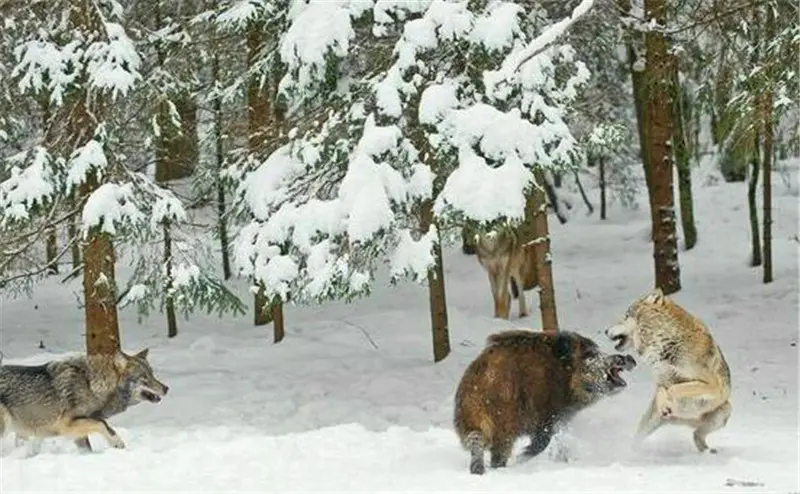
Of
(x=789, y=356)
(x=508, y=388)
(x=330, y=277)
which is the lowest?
(x=789, y=356)

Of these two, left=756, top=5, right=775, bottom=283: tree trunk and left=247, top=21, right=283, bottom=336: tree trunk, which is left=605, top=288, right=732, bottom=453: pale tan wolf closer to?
left=756, top=5, right=775, bottom=283: tree trunk

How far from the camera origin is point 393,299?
19312 millimetres

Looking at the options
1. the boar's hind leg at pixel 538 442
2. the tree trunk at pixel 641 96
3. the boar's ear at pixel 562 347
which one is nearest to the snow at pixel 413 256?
the boar's ear at pixel 562 347

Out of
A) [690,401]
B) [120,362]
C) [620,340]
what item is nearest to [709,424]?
[690,401]

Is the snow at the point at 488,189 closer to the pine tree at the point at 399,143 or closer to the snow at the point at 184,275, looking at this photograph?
the pine tree at the point at 399,143

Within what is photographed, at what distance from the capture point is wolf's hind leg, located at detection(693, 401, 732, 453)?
27.1ft

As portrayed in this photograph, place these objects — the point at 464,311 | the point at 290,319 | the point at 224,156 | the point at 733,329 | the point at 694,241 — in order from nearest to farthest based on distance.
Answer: the point at 224,156 → the point at 733,329 → the point at 290,319 → the point at 464,311 → the point at 694,241

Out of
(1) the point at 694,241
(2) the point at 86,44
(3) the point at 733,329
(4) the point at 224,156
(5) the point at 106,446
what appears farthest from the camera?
(1) the point at 694,241

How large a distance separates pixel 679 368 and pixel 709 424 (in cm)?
50

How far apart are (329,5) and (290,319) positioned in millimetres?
7511

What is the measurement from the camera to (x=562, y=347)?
27.1 feet

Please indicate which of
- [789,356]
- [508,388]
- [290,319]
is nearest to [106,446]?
[508,388]

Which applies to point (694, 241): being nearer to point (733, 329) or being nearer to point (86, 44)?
point (733, 329)

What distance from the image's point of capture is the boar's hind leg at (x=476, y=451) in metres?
7.55
